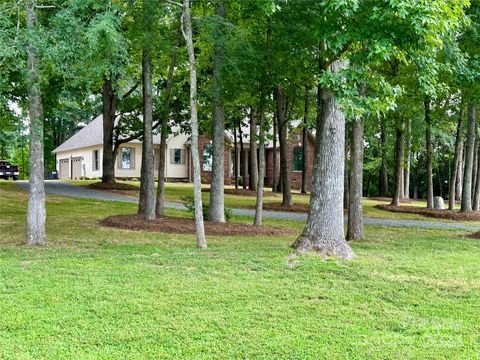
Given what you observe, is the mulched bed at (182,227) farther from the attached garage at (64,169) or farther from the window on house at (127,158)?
the attached garage at (64,169)

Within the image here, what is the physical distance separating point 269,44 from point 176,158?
78.0 feet

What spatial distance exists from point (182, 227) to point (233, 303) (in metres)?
7.24

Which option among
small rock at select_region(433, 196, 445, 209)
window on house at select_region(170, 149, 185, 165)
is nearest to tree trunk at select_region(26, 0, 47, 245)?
small rock at select_region(433, 196, 445, 209)

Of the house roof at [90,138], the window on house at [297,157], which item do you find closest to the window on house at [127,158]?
the house roof at [90,138]

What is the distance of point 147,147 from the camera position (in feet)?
43.8

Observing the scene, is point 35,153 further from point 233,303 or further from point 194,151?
point 233,303

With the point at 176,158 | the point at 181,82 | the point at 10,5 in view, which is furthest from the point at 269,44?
the point at 176,158

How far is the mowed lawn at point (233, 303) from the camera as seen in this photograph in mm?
4348

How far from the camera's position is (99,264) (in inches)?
302

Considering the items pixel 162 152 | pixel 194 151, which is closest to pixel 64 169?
pixel 162 152

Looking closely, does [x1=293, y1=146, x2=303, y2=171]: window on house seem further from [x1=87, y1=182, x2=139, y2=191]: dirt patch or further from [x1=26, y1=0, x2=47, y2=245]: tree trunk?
[x1=26, y1=0, x2=47, y2=245]: tree trunk

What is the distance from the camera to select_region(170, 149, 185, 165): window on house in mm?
34719

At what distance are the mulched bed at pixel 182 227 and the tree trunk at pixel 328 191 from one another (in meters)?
4.18

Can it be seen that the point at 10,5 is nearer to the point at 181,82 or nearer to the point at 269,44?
the point at 269,44
